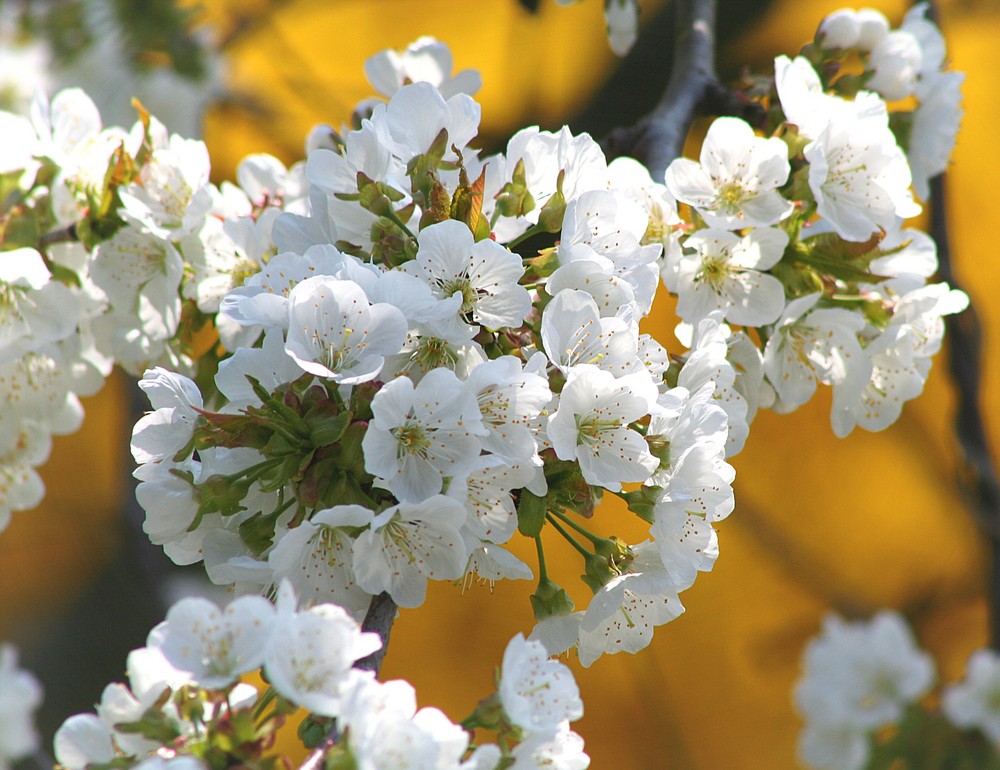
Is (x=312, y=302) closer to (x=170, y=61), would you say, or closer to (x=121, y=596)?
(x=170, y=61)

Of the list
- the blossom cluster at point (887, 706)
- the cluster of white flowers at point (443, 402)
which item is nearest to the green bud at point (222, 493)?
the cluster of white flowers at point (443, 402)

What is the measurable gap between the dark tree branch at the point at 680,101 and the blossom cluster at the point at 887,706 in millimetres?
815

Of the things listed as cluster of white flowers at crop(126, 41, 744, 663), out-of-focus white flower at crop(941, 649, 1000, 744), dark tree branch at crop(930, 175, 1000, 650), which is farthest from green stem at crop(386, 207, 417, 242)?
out-of-focus white flower at crop(941, 649, 1000, 744)

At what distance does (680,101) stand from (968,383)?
666mm

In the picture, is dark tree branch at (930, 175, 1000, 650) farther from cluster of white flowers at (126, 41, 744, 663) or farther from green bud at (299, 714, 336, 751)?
green bud at (299, 714, 336, 751)

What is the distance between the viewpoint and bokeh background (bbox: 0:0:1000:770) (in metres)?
2.42

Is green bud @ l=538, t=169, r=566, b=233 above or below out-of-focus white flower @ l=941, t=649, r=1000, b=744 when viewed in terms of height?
above

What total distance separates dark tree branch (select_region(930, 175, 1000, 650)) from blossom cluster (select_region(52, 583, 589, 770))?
3.15ft

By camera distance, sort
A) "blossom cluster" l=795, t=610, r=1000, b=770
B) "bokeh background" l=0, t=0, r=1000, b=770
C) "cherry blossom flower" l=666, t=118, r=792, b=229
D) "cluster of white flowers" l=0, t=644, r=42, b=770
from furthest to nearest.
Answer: "bokeh background" l=0, t=0, r=1000, b=770 → "blossom cluster" l=795, t=610, r=1000, b=770 → "cluster of white flowers" l=0, t=644, r=42, b=770 → "cherry blossom flower" l=666, t=118, r=792, b=229

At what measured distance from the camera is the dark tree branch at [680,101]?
1.02 metres

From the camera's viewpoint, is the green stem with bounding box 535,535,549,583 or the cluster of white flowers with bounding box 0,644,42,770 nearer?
the green stem with bounding box 535,535,549,583

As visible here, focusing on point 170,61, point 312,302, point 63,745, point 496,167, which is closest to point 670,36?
point 170,61

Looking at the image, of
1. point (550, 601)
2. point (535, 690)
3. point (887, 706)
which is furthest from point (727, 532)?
point (535, 690)

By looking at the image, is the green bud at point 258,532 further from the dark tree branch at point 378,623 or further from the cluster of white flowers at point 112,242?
the cluster of white flowers at point 112,242
